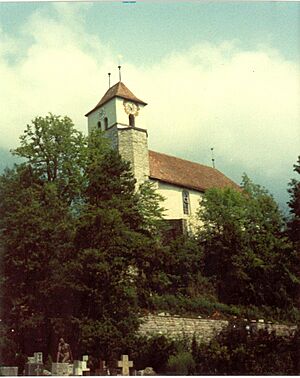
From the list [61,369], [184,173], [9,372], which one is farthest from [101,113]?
[9,372]

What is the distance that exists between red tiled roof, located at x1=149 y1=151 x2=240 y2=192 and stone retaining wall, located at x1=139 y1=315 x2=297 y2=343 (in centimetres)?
1788

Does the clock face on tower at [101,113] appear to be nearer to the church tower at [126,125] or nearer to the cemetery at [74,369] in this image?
the church tower at [126,125]

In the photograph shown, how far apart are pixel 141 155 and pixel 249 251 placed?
13099mm

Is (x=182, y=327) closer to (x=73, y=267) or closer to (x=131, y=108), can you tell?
(x=73, y=267)

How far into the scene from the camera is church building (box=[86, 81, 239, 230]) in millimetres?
43531

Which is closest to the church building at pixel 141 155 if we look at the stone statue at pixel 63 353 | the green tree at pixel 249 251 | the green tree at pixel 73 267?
the green tree at pixel 249 251

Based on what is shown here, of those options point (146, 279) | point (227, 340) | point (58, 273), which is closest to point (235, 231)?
point (146, 279)

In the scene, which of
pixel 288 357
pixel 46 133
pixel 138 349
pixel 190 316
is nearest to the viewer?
pixel 288 357

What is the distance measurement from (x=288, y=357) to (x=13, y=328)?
1040 centimetres

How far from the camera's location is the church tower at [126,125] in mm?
43375

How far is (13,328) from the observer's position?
24703 millimetres

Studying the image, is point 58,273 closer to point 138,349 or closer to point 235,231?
point 138,349

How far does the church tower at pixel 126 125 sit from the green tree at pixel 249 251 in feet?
19.0

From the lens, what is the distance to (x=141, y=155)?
43.7 m
